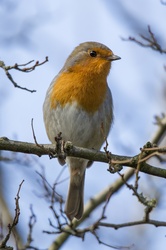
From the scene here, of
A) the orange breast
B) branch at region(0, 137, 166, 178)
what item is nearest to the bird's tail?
the orange breast

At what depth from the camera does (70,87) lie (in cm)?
684

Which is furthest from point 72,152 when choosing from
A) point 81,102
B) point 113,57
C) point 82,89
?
point 113,57

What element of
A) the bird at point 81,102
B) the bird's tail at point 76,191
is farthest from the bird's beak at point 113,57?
the bird's tail at point 76,191

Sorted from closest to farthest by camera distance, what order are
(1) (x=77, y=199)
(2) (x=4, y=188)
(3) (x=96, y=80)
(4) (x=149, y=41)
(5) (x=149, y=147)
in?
(5) (x=149, y=147)
(4) (x=149, y=41)
(3) (x=96, y=80)
(1) (x=77, y=199)
(2) (x=4, y=188)

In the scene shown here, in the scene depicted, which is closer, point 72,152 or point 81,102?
point 72,152

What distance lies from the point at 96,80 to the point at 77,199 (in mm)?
1744

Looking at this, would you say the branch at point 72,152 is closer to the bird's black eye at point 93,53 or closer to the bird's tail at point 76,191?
the bird's tail at point 76,191

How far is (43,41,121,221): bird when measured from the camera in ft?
22.3

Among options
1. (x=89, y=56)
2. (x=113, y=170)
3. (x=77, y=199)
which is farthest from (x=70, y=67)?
(x=113, y=170)

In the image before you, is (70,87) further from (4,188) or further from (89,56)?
(4,188)

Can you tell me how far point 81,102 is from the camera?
22.2 ft

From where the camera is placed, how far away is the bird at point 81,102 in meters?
6.80

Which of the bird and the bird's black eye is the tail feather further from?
the bird's black eye

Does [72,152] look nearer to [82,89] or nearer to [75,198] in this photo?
[82,89]
